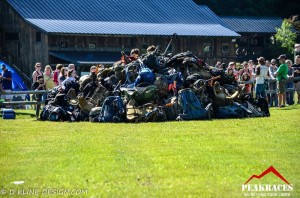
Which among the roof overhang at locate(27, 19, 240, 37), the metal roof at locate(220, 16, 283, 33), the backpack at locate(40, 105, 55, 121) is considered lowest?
the backpack at locate(40, 105, 55, 121)

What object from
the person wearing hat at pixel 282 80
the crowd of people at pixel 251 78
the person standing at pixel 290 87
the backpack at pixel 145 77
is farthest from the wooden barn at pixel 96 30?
the backpack at pixel 145 77

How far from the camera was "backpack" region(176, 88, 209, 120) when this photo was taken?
23141 mm

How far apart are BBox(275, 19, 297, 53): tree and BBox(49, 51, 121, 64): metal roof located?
2041 cm

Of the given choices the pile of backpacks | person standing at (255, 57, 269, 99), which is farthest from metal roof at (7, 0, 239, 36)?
the pile of backpacks

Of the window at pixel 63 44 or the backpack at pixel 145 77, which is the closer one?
the backpack at pixel 145 77

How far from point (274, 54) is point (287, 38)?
2.53 meters

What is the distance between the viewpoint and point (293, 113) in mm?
26141

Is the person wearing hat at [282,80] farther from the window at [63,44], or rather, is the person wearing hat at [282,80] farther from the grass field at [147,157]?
the window at [63,44]

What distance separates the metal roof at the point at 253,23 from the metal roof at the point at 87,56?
20.0m

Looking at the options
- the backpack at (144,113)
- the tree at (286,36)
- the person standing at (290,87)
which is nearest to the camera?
the backpack at (144,113)

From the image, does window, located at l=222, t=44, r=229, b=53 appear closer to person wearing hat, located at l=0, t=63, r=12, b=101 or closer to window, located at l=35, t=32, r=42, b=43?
window, located at l=35, t=32, r=42, b=43

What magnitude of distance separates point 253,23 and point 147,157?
65.9m

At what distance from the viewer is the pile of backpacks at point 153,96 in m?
23.2

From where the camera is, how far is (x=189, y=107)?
76.8 feet
